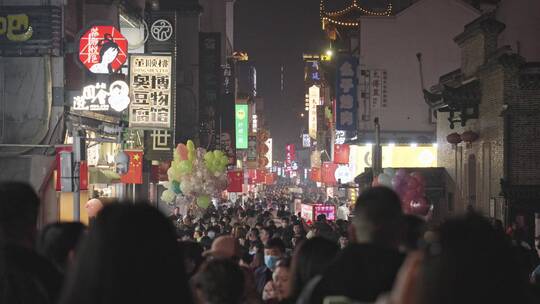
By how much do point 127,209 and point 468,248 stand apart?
49.7 inches

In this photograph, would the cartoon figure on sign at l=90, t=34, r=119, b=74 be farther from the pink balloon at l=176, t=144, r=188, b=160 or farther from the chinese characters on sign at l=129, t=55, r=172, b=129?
the pink balloon at l=176, t=144, r=188, b=160

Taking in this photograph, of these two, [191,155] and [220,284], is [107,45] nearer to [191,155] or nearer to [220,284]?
[191,155]

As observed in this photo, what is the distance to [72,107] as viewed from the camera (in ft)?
73.5

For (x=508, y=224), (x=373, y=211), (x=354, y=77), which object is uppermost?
(x=354, y=77)

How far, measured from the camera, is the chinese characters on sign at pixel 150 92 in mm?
27219

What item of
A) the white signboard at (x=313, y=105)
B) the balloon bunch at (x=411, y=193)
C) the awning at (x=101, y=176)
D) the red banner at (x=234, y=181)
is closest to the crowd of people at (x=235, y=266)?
the balloon bunch at (x=411, y=193)

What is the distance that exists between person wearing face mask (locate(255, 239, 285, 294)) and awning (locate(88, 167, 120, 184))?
16.1m

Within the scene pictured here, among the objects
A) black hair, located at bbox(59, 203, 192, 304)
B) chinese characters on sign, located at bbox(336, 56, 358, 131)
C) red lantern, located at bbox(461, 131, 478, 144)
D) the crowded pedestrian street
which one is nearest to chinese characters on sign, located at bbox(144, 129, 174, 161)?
the crowded pedestrian street

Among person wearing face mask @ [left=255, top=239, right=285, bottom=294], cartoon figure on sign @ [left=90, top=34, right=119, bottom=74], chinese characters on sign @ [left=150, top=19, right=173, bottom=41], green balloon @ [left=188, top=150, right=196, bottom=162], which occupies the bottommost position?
person wearing face mask @ [left=255, top=239, right=285, bottom=294]

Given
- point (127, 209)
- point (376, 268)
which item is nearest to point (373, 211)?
point (376, 268)

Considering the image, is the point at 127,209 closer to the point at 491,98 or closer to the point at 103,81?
the point at 103,81

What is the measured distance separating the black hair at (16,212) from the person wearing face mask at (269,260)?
5.09m

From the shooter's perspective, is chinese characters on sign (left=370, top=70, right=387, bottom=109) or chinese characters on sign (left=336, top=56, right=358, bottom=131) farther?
chinese characters on sign (left=370, top=70, right=387, bottom=109)

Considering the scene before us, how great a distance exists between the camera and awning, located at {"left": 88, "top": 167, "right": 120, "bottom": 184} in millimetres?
25958
